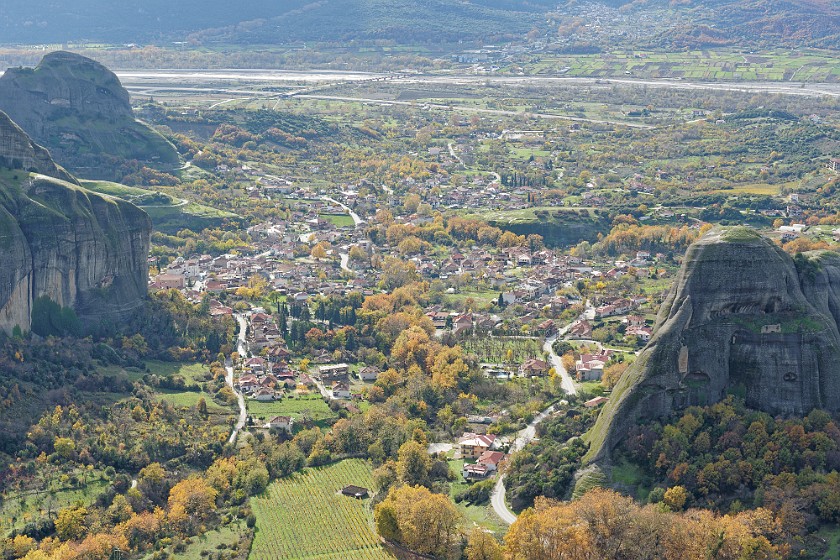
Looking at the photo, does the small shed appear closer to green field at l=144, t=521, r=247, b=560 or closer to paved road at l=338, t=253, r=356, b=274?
green field at l=144, t=521, r=247, b=560

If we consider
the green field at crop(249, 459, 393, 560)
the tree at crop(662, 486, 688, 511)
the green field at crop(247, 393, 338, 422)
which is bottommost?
the green field at crop(249, 459, 393, 560)

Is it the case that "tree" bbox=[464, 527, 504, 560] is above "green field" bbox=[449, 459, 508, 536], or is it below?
above

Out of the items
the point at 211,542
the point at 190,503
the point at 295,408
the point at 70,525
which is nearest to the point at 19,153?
the point at 295,408

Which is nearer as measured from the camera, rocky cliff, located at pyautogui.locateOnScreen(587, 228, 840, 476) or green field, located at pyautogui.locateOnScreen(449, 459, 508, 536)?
rocky cliff, located at pyautogui.locateOnScreen(587, 228, 840, 476)

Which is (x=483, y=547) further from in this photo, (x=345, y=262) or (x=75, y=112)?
(x=75, y=112)

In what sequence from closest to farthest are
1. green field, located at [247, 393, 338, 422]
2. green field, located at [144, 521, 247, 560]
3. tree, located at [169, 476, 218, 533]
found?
green field, located at [144, 521, 247, 560]
tree, located at [169, 476, 218, 533]
green field, located at [247, 393, 338, 422]

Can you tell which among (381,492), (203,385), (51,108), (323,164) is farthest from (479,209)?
(381,492)

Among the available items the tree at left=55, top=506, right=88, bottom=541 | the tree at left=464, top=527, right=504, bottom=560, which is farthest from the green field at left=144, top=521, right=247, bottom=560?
the tree at left=464, top=527, right=504, bottom=560
